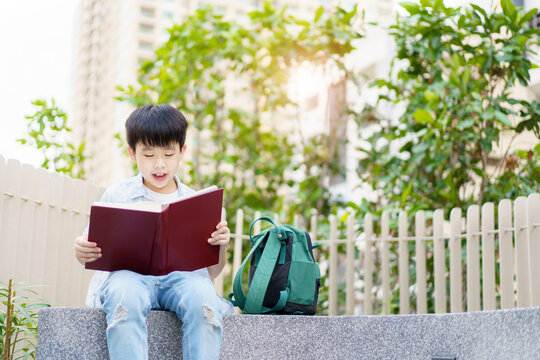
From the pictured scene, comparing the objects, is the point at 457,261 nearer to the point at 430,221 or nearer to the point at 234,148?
the point at 430,221

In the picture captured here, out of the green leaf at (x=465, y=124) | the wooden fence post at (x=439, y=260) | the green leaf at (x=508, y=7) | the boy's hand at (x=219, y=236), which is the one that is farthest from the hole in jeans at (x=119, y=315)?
the green leaf at (x=508, y=7)

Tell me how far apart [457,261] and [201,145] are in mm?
4796

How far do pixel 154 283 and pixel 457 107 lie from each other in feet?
9.58

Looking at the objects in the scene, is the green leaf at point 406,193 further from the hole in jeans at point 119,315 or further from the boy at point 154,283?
the hole in jeans at point 119,315

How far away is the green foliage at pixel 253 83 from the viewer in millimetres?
6723

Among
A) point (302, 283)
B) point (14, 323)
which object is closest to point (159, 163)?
point (302, 283)

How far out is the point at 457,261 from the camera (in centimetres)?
437

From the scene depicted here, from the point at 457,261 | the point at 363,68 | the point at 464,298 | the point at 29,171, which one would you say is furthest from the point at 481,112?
the point at 363,68

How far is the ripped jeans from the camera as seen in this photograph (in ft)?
7.97

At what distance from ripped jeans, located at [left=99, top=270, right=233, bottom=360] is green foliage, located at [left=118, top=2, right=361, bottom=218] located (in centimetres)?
398

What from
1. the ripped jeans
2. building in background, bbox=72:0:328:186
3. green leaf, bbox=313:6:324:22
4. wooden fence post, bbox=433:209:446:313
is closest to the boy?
the ripped jeans

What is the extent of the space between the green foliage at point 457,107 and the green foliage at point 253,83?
1203 millimetres

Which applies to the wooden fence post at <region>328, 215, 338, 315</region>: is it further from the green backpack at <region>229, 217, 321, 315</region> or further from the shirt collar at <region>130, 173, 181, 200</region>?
the shirt collar at <region>130, 173, 181, 200</region>

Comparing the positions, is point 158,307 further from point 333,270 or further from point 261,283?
point 333,270
